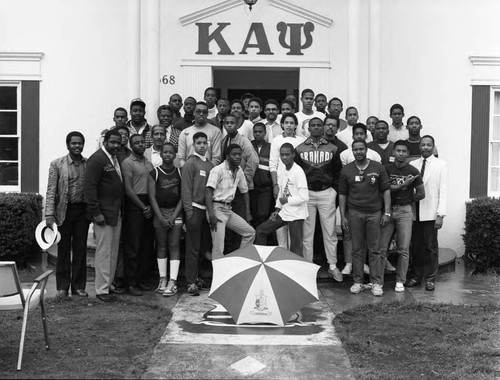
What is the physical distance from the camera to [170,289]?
8727mm

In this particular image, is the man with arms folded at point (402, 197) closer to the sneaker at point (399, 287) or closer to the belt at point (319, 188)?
the sneaker at point (399, 287)

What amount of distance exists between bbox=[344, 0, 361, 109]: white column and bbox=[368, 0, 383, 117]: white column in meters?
0.22

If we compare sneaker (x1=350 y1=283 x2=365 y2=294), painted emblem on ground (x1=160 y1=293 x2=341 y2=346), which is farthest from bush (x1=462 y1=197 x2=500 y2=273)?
painted emblem on ground (x1=160 y1=293 x2=341 y2=346)

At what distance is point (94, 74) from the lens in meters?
11.8

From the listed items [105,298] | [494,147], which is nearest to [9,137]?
[105,298]

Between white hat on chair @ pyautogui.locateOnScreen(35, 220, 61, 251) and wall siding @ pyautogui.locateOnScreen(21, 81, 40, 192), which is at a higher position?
wall siding @ pyautogui.locateOnScreen(21, 81, 40, 192)

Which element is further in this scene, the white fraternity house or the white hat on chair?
the white fraternity house

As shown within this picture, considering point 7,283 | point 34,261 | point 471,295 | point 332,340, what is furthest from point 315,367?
point 34,261

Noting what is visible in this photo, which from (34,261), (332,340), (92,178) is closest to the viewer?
(332,340)

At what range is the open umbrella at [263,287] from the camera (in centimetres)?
709

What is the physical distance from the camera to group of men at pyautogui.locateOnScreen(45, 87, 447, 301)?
27.5ft

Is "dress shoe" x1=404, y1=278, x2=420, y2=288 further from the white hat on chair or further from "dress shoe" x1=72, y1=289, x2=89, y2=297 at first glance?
the white hat on chair

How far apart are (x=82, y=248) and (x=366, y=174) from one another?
3.61 metres

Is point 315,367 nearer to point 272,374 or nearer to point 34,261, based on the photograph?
point 272,374
